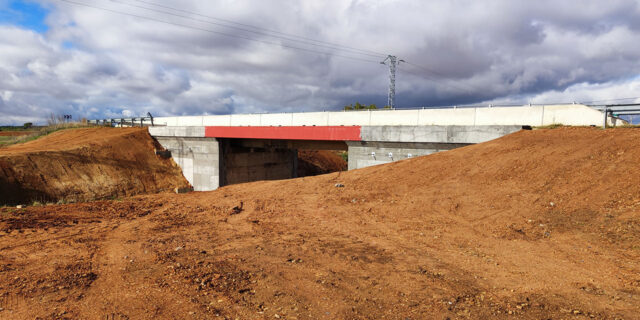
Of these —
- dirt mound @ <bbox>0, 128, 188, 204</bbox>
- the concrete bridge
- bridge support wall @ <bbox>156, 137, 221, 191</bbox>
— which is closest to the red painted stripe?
the concrete bridge

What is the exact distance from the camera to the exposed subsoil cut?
16.4 feet

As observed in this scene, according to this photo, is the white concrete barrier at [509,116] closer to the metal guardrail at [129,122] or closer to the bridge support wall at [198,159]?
the bridge support wall at [198,159]

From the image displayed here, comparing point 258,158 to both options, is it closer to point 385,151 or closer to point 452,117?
point 385,151

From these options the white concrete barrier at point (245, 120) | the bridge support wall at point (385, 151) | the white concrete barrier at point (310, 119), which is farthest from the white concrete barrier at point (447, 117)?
the white concrete barrier at point (245, 120)

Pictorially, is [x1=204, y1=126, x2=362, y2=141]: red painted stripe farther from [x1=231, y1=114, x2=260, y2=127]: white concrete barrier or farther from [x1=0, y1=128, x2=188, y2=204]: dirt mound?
[x1=0, y1=128, x2=188, y2=204]: dirt mound

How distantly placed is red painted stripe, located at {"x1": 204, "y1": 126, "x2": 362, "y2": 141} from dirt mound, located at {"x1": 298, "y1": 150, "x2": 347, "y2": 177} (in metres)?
13.8

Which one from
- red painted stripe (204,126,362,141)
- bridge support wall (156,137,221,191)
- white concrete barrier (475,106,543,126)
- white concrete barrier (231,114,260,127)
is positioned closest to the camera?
white concrete barrier (475,106,543,126)

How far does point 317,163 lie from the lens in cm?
4322

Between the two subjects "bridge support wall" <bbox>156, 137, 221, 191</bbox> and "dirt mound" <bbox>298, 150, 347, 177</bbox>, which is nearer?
"bridge support wall" <bbox>156, 137, 221, 191</bbox>

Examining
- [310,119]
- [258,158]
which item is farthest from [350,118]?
[258,158]

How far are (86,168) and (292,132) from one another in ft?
54.6

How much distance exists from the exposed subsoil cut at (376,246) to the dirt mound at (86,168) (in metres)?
12.2

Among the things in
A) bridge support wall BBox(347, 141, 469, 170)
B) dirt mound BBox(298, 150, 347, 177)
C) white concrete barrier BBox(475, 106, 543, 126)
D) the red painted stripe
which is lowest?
dirt mound BBox(298, 150, 347, 177)

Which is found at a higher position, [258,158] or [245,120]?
[245,120]
